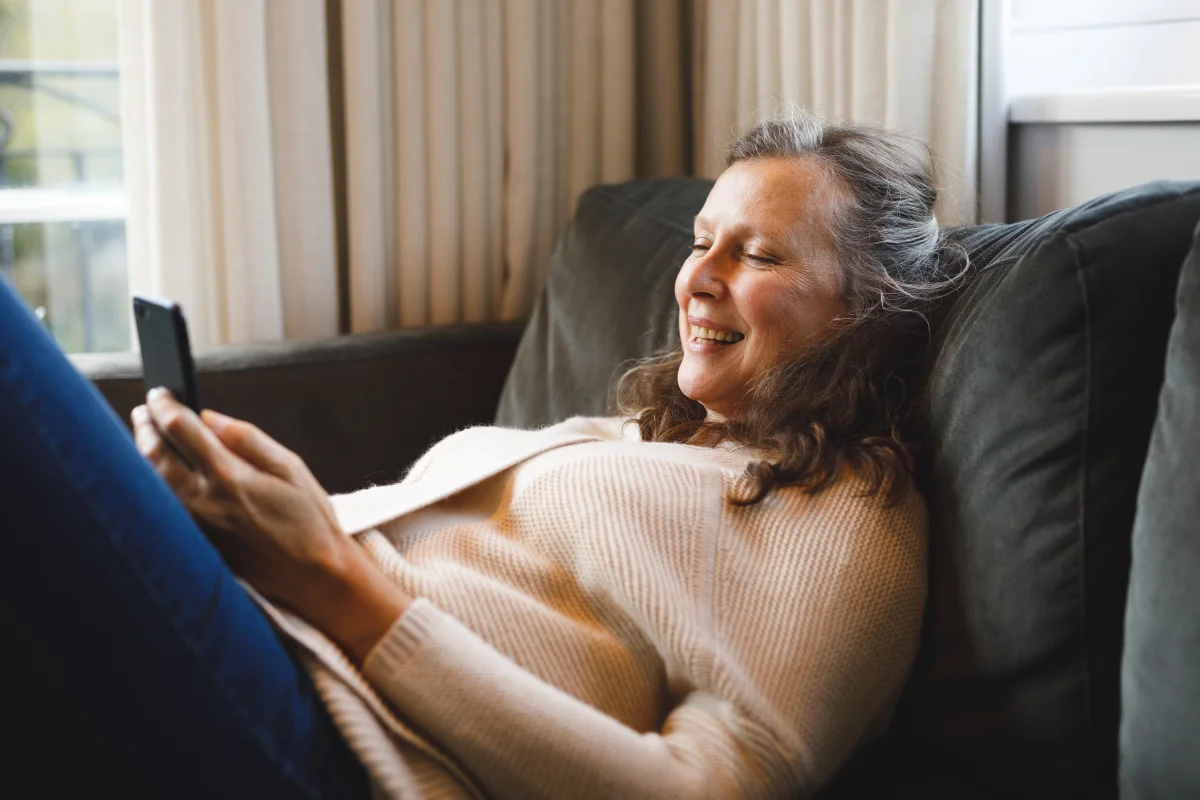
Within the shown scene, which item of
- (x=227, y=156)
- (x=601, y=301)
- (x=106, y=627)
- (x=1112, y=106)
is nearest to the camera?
(x=106, y=627)

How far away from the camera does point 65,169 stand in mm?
2189

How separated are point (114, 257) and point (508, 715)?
166cm

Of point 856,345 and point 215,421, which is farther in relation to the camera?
point 856,345

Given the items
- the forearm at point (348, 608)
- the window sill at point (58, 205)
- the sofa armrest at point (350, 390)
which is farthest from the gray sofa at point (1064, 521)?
the window sill at point (58, 205)

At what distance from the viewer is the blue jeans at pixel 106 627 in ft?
2.58

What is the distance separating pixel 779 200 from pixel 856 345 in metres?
0.20

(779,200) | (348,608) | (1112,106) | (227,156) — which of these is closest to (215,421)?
(348,608)

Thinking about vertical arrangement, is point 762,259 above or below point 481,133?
below

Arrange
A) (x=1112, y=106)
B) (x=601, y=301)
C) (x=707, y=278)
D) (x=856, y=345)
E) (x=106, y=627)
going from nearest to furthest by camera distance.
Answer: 1. (x=106, y=627)
2. (x=856, y=345)
3. (x=707, y=278)
4. (x=1112, y=106)
5. (x=601, y=301)

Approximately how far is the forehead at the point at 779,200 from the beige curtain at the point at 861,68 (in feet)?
1.47

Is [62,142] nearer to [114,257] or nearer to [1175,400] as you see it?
[114,257]

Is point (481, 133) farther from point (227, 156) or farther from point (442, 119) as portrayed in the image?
point (227, 156)

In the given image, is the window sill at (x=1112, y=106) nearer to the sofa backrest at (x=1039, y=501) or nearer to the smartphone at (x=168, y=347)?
the sofa backrest at (x=1039, y=501)

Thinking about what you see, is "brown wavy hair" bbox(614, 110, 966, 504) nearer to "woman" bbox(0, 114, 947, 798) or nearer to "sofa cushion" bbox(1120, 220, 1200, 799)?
"woman" bbox(0, 114, 947, 798)
